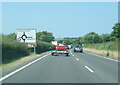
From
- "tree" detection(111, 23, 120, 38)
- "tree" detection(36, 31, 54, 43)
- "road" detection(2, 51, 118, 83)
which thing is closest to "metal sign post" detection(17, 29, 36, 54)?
"road" detection(2, 51, 118, 83)

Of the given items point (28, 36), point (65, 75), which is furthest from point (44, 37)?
point (65, 75)

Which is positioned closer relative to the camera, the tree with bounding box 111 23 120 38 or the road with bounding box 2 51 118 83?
the road with bounding box 2 51 118 83

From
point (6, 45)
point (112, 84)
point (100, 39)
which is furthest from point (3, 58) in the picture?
point (100, 39)

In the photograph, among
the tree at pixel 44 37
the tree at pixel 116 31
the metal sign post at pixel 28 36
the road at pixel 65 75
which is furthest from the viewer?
the tree at pixel 44 37

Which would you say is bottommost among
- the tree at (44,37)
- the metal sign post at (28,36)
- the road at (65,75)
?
the road at (65,75)

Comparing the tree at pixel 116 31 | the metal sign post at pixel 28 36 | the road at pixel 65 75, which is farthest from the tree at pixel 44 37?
the road at pixel 65 75

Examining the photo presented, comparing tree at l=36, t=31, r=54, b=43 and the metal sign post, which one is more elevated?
tree at l=36, t=31, r=54, b=43

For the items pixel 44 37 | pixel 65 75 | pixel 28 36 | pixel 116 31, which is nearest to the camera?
pixel 65 75

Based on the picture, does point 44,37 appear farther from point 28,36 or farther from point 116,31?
point 28,36

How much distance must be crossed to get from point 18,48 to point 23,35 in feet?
34.4

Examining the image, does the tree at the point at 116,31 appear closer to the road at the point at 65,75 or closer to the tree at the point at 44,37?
the tree at the point at 44,37

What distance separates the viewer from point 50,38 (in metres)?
139

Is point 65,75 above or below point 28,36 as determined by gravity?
below

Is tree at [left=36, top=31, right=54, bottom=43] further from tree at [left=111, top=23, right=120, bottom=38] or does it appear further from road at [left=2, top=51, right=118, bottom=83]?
road at [left=2, top=51, right=118, bottom=83]
